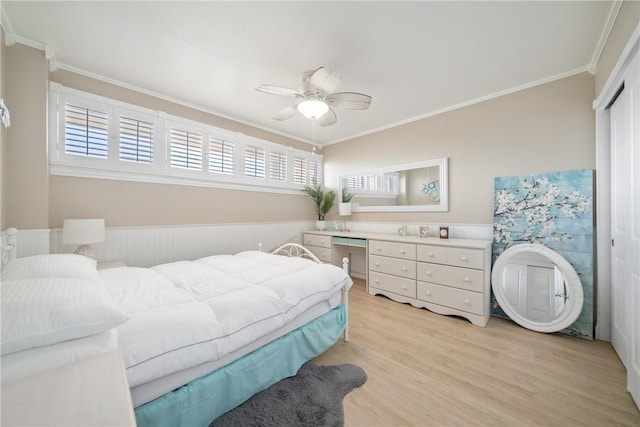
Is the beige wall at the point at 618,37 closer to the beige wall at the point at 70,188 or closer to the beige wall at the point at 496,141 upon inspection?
the beige wall at the point at 496,141

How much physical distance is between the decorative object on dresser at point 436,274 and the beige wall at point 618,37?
5.84ft

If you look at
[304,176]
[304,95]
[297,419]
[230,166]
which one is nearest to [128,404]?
[297,419]

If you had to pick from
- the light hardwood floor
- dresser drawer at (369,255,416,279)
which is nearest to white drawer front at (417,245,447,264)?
dresser drawer at (369,255,416,279)

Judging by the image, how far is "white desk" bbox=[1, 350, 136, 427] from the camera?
48cm

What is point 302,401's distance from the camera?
1.55m

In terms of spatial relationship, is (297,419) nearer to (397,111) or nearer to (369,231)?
(369,231)

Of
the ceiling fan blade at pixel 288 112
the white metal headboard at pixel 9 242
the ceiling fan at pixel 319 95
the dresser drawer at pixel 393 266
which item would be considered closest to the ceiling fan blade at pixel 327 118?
the ceiling fan at pixel 319 95

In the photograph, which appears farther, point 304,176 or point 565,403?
point 304,176

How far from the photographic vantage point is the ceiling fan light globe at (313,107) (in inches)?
88.4

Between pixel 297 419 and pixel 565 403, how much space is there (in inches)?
68.4

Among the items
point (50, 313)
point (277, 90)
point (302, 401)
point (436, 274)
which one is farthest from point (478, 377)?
point (277, 90)

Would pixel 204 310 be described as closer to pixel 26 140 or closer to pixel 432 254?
pixel 26 140

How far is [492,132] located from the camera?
2.98 metres

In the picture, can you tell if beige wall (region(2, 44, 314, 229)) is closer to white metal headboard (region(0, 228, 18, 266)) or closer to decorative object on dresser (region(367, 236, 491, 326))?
white metal headboard (region(0, 228, 18, 266))
